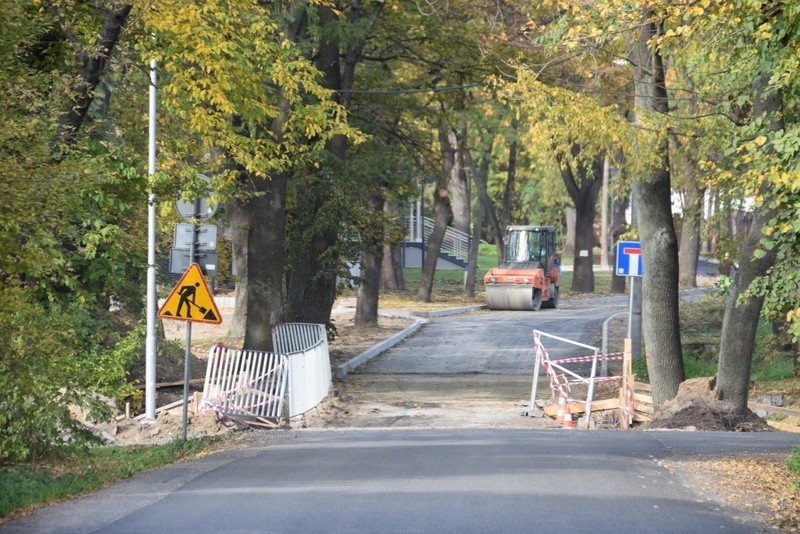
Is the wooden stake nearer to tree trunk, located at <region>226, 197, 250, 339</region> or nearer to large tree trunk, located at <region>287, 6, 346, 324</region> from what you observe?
large tree trunk, located at <region>287, 6, 346, 324</region>

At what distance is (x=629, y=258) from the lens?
27844 mm

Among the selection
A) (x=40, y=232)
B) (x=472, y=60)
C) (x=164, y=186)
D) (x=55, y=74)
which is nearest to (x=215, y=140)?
(x=164, y=186)

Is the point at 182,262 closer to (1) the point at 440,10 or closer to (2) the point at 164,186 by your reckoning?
(2) the point at 164,186

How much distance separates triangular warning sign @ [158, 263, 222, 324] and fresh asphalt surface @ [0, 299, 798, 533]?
6.12ft

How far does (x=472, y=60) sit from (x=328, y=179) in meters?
4.71

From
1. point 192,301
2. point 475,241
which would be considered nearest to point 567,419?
point 192,301

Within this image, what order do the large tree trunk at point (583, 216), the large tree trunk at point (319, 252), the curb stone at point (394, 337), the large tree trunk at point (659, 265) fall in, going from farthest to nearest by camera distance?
the large tree trunk at point (583, 216), the curb stone at point (394, 337), the large tree trunk at point (319, 252), the large tree trunk at point (659, 265)

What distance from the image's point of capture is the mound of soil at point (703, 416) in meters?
19.8

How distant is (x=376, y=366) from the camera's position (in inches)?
1184

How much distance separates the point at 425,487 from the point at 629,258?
57.3ft

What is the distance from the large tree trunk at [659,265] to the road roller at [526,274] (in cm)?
2493

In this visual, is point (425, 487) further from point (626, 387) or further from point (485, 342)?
point (485, 342)

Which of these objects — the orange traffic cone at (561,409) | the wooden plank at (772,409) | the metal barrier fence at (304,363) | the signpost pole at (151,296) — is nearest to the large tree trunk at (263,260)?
the metal barrier fence at (304,363)

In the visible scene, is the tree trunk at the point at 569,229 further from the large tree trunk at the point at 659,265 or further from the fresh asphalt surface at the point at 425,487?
the fresh asphalt surface at the point at 425,487
